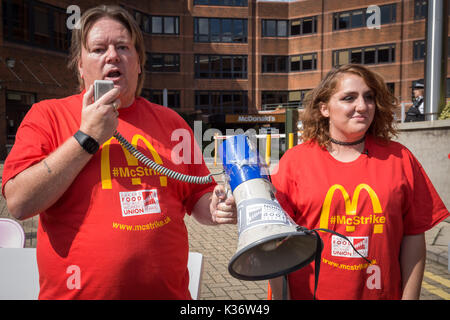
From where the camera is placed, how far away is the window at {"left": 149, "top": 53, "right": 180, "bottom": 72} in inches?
1485

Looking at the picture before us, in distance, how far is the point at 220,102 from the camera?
1531 inches

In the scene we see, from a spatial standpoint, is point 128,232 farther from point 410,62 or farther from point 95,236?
point 410,62

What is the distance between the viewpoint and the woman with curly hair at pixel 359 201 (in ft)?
6.80

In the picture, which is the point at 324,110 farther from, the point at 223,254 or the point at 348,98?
the point at 223,254

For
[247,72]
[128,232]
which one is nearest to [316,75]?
[247,72]

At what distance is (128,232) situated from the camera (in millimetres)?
1629

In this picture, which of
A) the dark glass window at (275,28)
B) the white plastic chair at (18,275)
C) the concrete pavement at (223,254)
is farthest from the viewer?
the dark glass window at (275,28)

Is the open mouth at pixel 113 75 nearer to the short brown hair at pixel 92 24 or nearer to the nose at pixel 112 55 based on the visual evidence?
the nose at pixel 112 55

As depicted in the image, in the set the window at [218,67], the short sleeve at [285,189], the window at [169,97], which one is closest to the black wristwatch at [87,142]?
the short sleeve at [285,189]

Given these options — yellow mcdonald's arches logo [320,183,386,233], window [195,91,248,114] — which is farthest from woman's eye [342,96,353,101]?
window [195,91,248,114]

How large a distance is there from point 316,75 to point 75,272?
39.0 meters

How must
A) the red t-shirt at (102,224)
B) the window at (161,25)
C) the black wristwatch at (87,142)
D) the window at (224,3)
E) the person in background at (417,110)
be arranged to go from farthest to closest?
1. the window at (224,3)
2. the window at (161,25)
3. the person in background at (417,110)
4. the red t-shirt at (102,224)
5. the black wristwatch at (87,142)

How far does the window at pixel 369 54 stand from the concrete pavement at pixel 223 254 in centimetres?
3237

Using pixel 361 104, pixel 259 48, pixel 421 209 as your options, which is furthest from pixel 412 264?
pixel 259 48
